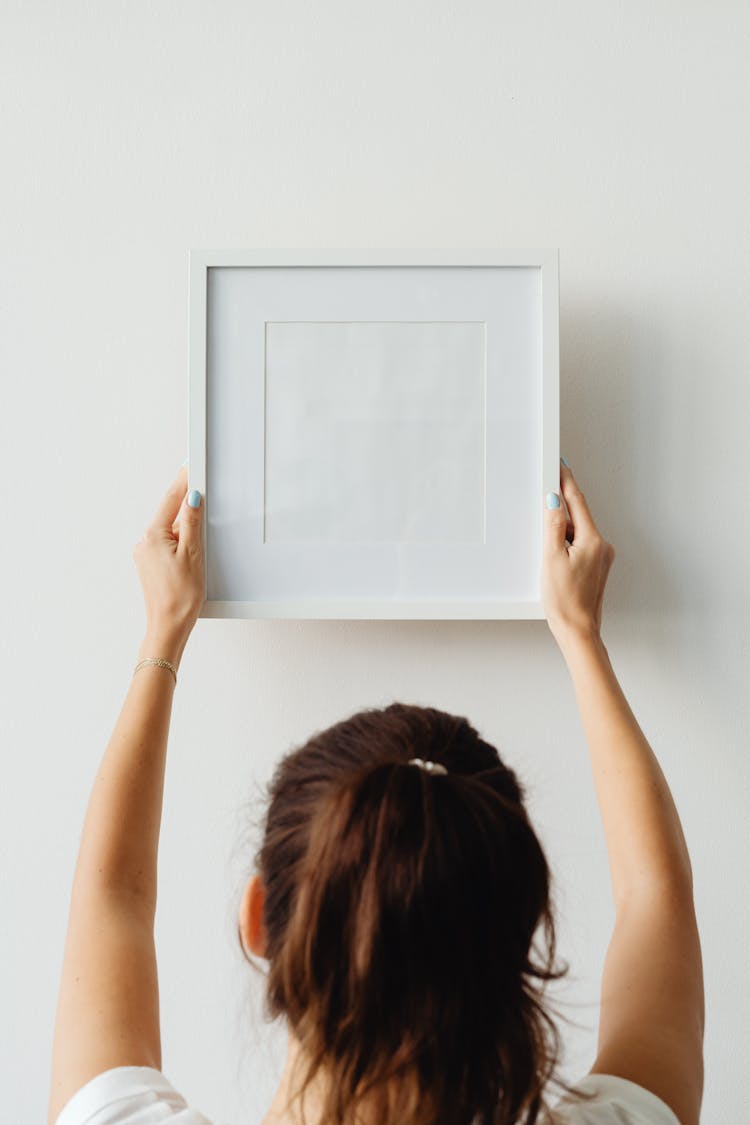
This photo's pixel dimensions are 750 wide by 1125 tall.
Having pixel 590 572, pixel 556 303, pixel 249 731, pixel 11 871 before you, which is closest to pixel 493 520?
pixel 590 572

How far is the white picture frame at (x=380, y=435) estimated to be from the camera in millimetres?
815

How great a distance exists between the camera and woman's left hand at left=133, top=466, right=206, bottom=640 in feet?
2.54

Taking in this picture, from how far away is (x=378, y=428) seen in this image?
0.82 m

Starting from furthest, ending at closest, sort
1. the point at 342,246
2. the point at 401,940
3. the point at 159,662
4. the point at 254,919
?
the point at 342,246 → the point at 159,662 → the point at 254,919 → the point at 401,940

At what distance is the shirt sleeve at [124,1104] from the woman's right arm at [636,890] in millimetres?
251

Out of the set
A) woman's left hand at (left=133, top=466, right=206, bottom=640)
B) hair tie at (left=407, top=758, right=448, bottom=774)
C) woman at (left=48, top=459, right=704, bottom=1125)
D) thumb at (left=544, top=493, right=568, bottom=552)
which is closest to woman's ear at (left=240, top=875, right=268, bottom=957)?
woman at (left=48, top=459, right=704, bottom=1125)

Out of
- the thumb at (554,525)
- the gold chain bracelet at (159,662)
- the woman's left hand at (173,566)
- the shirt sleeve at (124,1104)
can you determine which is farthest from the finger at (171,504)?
the shirt sleeve at (124,1104)

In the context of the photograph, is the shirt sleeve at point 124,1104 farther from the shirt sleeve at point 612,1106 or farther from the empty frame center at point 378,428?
the empty frame center at point 378,428

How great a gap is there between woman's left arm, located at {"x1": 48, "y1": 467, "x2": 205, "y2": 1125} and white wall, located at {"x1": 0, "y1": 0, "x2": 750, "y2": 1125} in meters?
0.17

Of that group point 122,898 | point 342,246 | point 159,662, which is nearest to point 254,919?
point 122,898

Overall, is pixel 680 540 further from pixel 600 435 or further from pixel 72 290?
pixel 72 290

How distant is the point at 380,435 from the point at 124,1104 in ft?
1.74

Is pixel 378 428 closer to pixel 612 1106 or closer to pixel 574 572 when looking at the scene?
pixel 574 572

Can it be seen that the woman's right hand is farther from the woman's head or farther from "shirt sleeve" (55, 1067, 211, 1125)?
"shirt sleeve" (55, 1067, 211, 1125)
